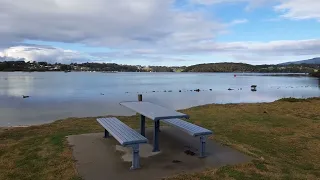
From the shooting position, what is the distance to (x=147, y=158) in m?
6.69

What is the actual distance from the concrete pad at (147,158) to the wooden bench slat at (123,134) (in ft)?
1.78

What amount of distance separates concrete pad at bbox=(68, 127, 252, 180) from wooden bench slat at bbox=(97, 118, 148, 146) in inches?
21.3

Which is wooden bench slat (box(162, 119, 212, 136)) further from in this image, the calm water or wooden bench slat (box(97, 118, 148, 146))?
the calm water

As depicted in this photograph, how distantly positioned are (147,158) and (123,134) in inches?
31.9

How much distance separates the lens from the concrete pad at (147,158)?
573 cm

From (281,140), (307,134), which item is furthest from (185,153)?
(307,134)

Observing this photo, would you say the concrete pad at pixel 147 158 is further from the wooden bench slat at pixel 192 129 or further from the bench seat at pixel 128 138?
the wooden bench slat at pixel 192 129

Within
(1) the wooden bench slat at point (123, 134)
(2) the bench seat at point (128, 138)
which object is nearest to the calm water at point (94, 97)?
(1) the wooden bench slat at point (123, 134)

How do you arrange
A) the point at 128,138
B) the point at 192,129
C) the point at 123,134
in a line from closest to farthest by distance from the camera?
the point at 128,138, the point at 123,134, the point at 192,129

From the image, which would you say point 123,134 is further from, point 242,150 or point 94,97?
point 94,97

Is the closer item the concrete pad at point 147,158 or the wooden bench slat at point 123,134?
the concrete pad at point 147,158

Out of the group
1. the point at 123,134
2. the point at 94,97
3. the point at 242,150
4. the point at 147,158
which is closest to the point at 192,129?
the point at 147,158

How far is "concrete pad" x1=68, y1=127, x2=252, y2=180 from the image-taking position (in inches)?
226

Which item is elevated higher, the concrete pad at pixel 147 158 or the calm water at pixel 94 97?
the concrete pad at pixel 147 158
